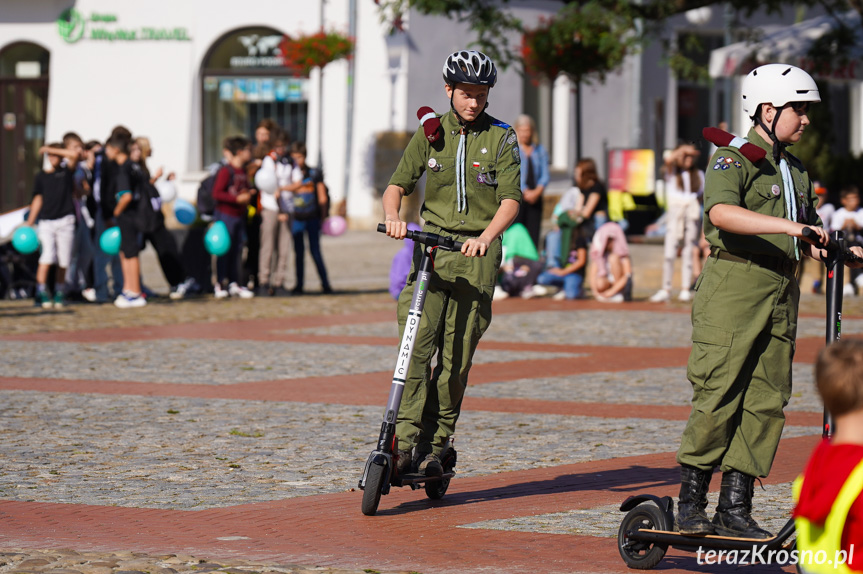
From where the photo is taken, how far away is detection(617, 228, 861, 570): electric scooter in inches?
185

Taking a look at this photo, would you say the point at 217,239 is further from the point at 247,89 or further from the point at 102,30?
the point at 102,30

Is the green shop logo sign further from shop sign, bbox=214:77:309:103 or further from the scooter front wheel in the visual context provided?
the scooter front wheel

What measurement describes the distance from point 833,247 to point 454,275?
184cm

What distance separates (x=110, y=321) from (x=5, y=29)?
1725 centimetres

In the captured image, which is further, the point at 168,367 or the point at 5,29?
the point at 5,29

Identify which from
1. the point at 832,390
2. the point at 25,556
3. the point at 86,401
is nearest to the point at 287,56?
the point at 86,401

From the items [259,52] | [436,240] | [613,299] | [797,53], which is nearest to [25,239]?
[613,299]

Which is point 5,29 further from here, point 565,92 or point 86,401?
point 86,401

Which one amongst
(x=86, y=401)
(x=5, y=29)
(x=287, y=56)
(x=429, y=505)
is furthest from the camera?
(x=5, y=29)

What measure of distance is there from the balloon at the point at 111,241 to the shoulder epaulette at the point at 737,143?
35.9ft

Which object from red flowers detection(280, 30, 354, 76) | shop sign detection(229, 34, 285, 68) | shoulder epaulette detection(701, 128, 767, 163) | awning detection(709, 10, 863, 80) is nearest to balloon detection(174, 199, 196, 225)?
awning detection(709, 10, 863, 80)

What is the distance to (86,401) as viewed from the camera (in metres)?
8.94

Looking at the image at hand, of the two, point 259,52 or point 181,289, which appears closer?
point 181,289

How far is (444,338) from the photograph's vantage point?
617 cm
